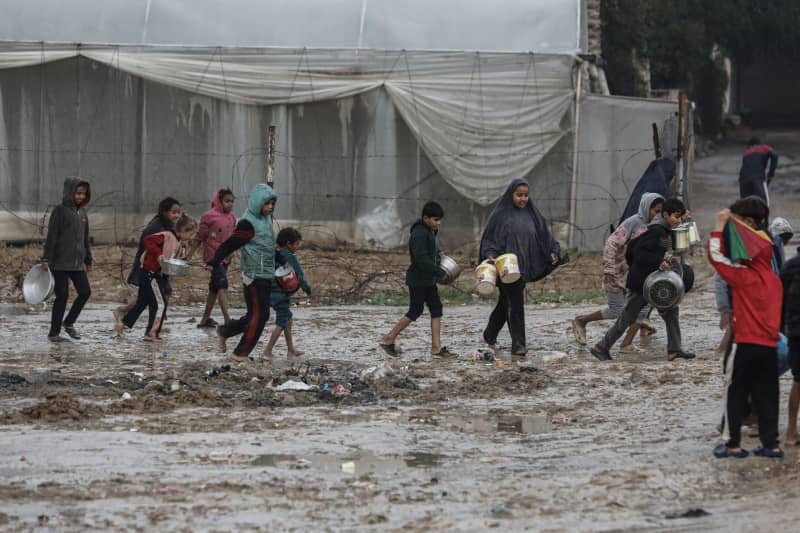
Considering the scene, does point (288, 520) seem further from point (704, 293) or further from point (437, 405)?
point (704, 293)

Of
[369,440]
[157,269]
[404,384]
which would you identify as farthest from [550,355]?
[369,440]

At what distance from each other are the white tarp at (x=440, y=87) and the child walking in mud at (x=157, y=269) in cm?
897

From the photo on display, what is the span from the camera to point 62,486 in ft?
22.4

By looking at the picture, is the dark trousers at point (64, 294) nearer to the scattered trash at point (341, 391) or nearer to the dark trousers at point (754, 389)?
the scattered trash at point (341, 391)

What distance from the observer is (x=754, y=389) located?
7.62 meters

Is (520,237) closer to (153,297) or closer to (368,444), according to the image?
(153,297)

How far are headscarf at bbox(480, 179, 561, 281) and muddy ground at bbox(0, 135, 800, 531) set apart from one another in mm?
809

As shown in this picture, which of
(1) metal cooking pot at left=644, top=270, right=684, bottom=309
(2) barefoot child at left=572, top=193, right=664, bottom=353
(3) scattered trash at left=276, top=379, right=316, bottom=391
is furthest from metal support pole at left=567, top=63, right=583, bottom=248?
(3) scattered trash at left=276, top=379, right=316, bottom=391

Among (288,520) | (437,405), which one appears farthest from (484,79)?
(288,520)

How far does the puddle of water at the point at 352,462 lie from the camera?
729cm

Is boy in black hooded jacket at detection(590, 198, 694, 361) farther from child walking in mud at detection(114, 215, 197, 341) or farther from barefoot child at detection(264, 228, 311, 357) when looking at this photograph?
child walking in mud at detection(114, 215, 197, 341)

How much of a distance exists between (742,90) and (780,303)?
36.3 metres

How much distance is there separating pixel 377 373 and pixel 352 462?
2.85 m

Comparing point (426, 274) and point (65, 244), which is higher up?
point (65, 244)
